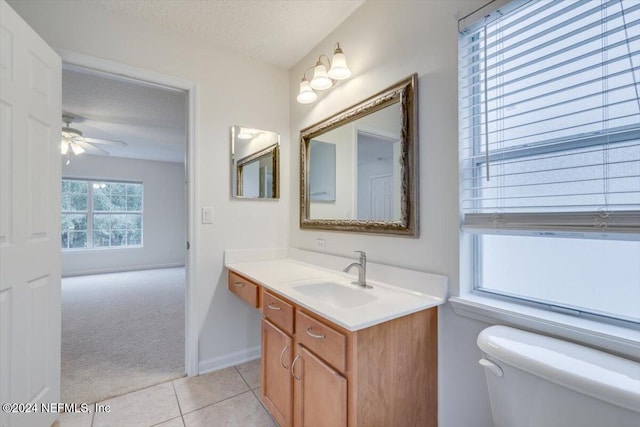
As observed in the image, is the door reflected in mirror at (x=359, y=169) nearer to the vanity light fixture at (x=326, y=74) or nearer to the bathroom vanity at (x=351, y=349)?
the vanity light fixture at (x=326, y=74)

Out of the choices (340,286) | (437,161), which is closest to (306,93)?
(437,161)

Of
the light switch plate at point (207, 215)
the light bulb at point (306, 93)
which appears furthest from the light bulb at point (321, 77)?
the light switch plate at point (207, 215)

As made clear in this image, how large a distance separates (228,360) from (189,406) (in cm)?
49

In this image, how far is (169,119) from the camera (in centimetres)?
371

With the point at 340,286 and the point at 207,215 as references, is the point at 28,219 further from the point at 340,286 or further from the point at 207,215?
the point at 340,286

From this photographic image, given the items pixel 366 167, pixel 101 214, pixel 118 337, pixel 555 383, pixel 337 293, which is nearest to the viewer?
pixel 555 383

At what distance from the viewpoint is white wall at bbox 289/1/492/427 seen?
4.08 feet

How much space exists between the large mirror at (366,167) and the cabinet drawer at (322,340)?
655mm

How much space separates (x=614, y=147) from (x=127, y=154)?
22.0 feet

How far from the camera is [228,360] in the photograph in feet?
7.27

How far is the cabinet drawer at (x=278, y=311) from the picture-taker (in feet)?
4.49

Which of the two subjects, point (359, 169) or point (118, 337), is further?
point (118, 337)

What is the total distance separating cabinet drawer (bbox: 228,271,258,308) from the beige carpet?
0.76 m

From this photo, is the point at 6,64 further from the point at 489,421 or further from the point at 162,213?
the point at 162,213
